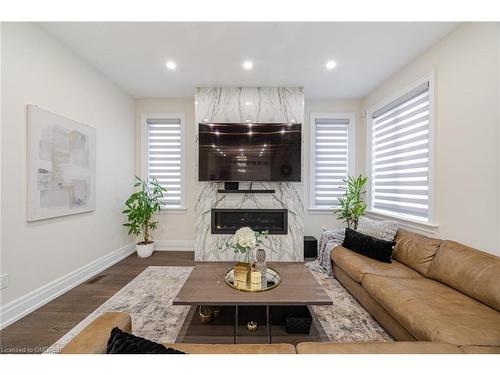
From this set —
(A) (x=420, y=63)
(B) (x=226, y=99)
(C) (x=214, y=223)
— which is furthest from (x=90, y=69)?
(A) (x=420, y=63)

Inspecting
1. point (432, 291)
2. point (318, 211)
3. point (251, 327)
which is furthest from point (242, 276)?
point (318, 211)

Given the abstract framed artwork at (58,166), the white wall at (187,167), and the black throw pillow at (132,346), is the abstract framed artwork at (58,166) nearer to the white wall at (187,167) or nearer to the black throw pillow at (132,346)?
the white wall at (187,167)

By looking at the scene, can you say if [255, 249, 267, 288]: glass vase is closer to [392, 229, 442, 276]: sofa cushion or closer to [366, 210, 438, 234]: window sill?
[392, 229, 442, 276]: sofa cushion

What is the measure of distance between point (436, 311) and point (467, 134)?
1741 millimetres

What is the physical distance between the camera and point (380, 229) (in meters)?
2.81

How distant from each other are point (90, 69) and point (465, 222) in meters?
4.89

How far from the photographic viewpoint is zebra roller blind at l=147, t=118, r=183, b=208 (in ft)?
14.4

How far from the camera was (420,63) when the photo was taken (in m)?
2.79

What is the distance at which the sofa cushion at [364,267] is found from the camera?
2215 millimetres

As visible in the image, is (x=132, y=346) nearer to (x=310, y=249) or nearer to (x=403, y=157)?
(x=310, y=249)

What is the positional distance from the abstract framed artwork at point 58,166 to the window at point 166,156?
127 cm

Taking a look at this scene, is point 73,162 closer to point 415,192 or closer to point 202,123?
point 202,123

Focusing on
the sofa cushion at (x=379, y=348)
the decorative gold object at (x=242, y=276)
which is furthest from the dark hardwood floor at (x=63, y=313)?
the sofa cushion at (x=379, y=348)
